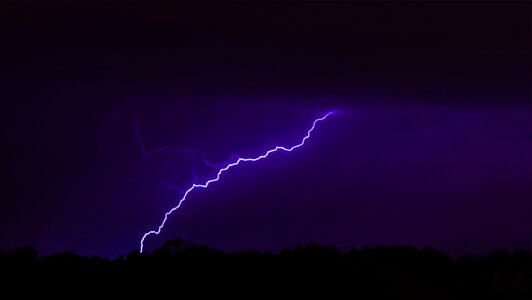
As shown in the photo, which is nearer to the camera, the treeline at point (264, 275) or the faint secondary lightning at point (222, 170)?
the treeline at point (264, 275)

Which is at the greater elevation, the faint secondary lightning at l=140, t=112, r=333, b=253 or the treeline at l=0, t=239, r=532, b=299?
the faint secondary lightning at l=140, t=112, r=333, b=253

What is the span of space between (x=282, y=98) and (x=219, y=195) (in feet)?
2.53

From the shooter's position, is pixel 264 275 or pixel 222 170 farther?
pixel 222 170

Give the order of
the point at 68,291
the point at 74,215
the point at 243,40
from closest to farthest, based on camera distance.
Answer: the point at 68,291
the point at 243,40
the point at 74,215

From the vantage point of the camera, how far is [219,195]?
4004 millimetres

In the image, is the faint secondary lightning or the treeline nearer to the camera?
the treeline

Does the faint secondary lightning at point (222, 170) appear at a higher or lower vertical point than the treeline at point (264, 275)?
higher

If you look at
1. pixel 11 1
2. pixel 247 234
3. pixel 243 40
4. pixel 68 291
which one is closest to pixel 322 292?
pixel 247 234

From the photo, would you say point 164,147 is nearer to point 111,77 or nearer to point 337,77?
Answer: point 111,77

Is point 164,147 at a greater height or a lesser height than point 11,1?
lesser

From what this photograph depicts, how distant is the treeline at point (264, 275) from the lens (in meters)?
3.13

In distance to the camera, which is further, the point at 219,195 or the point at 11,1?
the point at 219,195

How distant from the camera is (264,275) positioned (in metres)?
3.21

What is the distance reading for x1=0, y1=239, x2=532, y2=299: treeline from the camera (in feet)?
10.3
